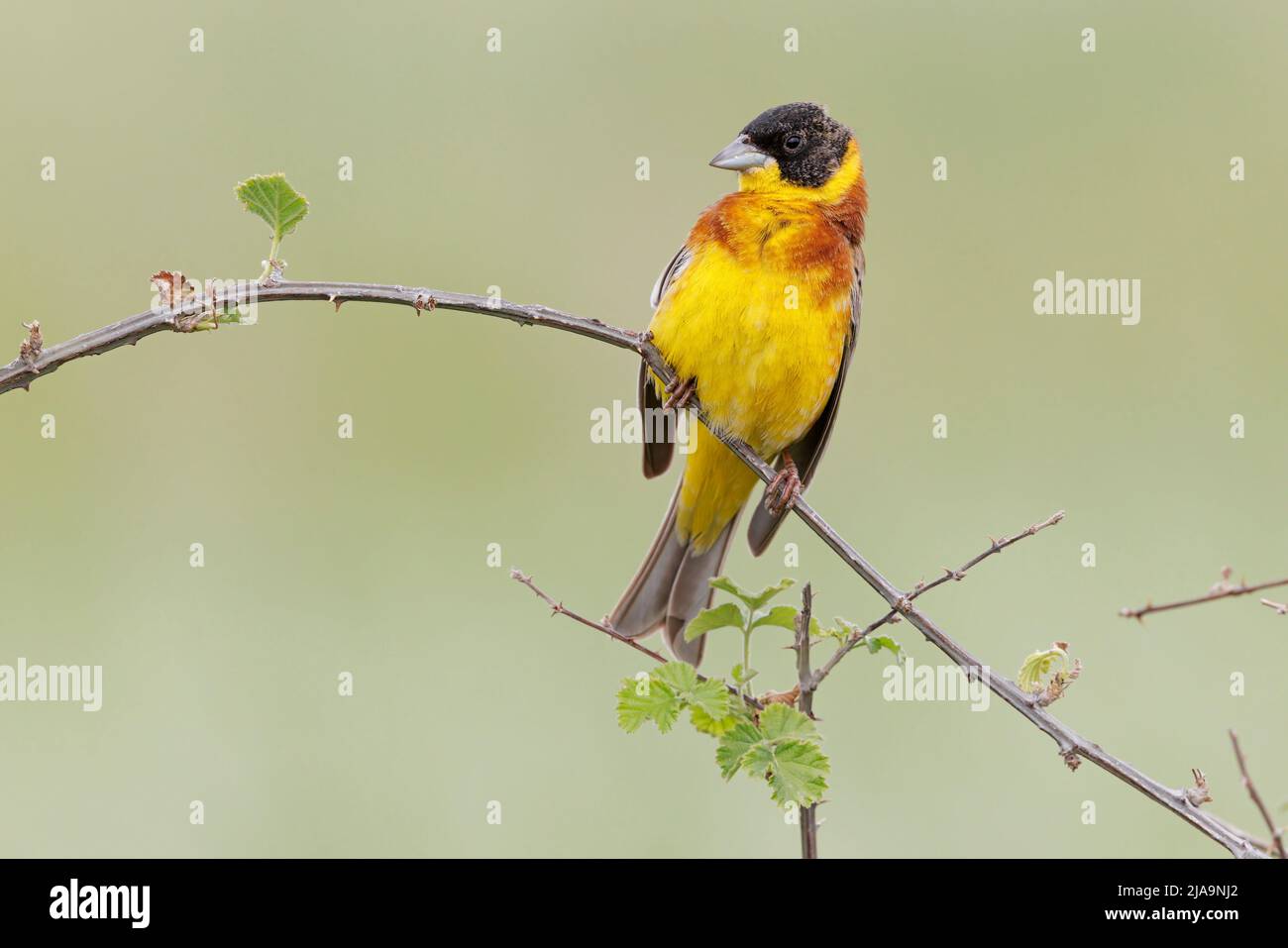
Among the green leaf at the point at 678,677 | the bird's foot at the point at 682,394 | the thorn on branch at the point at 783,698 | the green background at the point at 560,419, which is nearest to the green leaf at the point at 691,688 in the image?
the green leaf at the point at 678,677

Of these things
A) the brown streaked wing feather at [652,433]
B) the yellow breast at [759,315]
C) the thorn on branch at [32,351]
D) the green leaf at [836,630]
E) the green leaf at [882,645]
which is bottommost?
the green leaf at [882,645]

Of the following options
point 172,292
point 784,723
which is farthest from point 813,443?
point 172,292

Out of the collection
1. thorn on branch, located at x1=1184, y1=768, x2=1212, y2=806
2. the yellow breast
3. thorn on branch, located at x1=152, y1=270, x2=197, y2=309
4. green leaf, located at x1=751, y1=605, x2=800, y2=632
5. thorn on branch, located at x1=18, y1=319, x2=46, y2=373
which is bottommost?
thorn on branch, located at x1=1184, y1=768, x2=1212, y2=806

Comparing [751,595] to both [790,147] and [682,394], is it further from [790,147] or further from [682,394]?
[790,147]

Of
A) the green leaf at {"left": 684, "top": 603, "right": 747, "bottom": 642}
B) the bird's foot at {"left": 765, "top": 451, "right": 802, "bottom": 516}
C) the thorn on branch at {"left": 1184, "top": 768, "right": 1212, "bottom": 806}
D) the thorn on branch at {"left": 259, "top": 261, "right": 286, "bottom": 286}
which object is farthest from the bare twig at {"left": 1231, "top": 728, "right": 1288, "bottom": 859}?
the bird's foot at {"left": 765, "top": 451, "right": 802, "bottom": 516}

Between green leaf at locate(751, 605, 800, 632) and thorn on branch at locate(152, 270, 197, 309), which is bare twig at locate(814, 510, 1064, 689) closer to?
green leaf at locate(751, 605, 800, 632)

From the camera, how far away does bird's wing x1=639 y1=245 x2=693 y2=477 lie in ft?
14.0

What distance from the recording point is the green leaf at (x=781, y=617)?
→ 237 centimetres

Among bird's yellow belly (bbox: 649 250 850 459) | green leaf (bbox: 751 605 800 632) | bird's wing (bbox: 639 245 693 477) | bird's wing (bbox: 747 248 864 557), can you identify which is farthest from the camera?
bird's wing (bbox: 747 248 864 557)

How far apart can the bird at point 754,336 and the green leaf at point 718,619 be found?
1.35 metres

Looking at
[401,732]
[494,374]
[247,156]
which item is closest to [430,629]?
[401,732]

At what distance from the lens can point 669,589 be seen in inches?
175

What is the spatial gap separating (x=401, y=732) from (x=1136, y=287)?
14.5ft

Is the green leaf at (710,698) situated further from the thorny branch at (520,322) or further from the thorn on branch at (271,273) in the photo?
the thorn on branch at (271,273)
